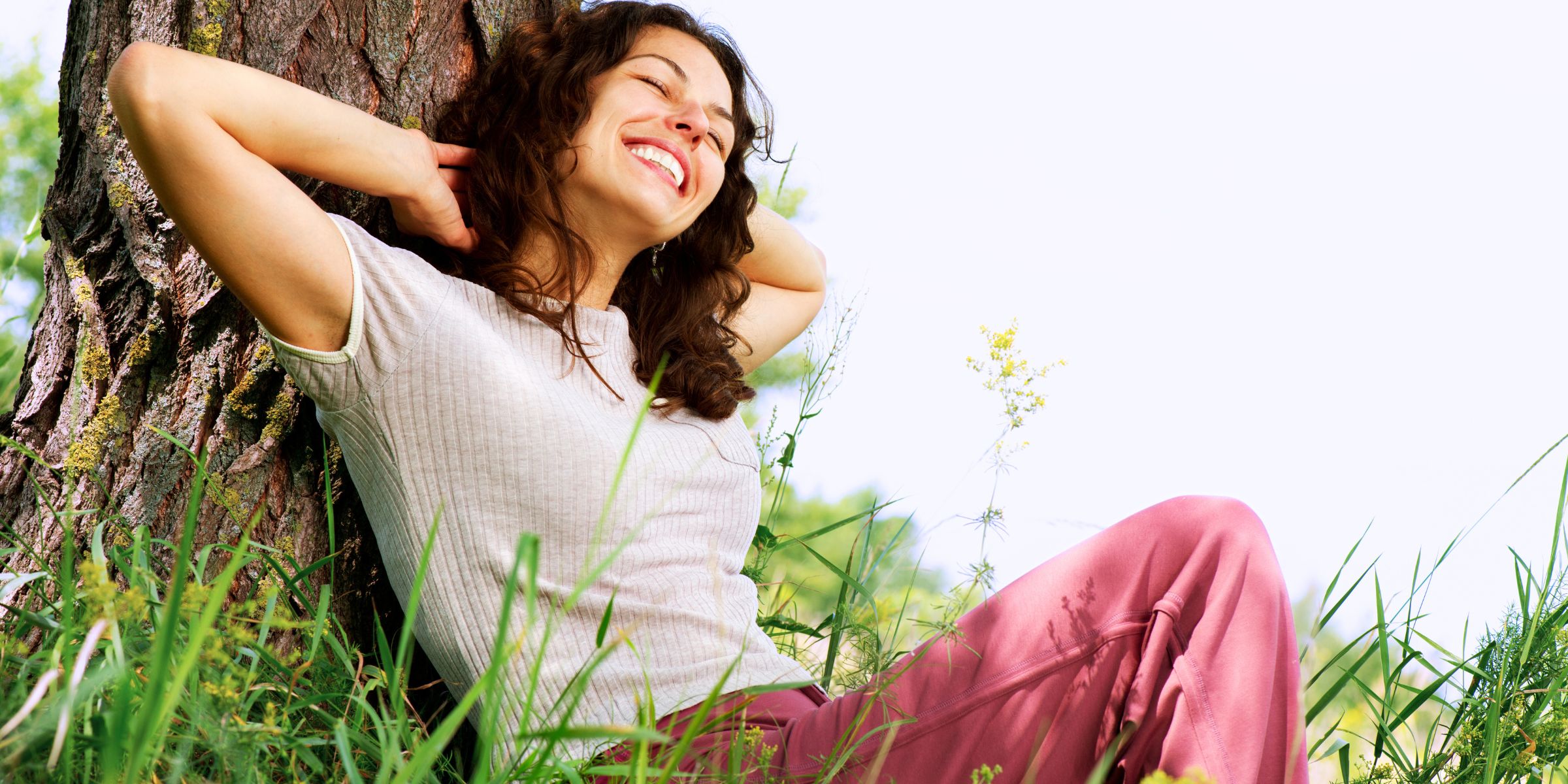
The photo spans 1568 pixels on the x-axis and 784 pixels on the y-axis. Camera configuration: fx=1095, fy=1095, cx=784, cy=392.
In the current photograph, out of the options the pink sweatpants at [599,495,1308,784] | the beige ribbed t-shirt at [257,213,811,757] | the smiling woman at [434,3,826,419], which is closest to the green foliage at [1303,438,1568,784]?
the pink sweatpants at [599,495,1308,784]

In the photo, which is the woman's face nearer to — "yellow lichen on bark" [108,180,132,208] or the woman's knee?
"yellow lichen on bark" [108,180,132,208]

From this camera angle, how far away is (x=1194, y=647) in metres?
1.39

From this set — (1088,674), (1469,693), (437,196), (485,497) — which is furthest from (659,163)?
(1469,693)

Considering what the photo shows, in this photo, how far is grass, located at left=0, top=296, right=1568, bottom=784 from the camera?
0.90 m

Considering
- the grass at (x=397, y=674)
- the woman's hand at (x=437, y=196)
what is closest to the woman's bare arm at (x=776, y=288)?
the grass at (x=397, y=674)

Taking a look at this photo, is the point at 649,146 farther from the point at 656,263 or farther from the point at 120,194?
the point at 120,194

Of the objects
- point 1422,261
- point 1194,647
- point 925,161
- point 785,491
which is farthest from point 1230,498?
point 1422,261

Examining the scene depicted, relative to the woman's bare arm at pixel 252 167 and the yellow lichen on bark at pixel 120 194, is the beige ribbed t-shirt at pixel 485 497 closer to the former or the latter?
the woman's bare arm at pixel 252 167

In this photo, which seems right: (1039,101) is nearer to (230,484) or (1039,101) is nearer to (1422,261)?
(1422,261)

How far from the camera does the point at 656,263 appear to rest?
93.7 inches

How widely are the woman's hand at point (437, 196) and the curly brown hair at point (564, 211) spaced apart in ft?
0.11

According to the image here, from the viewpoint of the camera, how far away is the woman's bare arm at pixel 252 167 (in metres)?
1.41

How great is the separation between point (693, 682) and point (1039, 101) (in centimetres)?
2463

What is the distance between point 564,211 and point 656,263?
0.44 m
